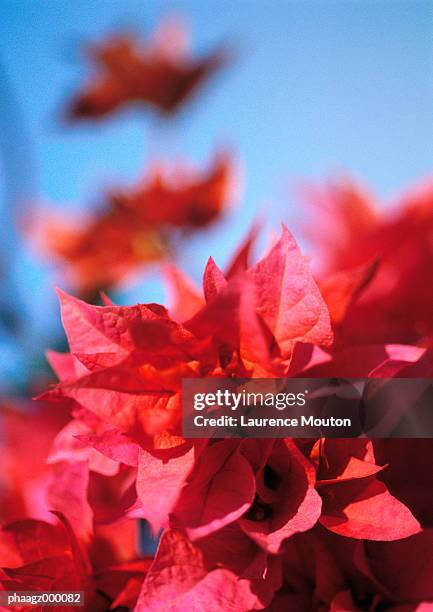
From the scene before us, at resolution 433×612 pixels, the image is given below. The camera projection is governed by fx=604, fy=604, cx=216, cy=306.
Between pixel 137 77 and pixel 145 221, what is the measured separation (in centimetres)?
33

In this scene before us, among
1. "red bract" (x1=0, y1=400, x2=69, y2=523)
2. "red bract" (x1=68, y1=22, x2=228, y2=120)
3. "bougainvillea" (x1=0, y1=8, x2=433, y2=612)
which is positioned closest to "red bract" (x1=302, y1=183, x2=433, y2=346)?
"bougainvillea" (x1=0, y1=8, x2=433, y2=612)

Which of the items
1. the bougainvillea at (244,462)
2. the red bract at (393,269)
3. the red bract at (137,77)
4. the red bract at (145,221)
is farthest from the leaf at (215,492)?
the red bract at (137,77)

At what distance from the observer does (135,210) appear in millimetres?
771

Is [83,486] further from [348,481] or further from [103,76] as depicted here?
[103,76]

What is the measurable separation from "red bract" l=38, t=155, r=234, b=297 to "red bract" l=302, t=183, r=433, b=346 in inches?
11.2

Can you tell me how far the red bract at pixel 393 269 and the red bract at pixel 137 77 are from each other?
523 millimetres

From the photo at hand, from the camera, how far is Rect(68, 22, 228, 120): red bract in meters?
0.95

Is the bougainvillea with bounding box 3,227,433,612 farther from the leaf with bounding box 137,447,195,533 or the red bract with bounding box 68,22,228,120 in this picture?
the red bract with bounding box 68,22,228,120

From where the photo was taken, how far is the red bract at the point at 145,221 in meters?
0.77

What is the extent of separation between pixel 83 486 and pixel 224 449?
81mm

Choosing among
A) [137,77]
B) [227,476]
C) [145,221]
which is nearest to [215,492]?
[227,476]

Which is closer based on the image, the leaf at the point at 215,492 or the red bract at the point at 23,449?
the leaf at the point at 215,492

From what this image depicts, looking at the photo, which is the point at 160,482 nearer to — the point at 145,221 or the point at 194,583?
the point at 194,583

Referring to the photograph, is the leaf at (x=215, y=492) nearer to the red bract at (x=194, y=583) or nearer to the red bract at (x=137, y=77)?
the red bract at (x=194, y=583)
